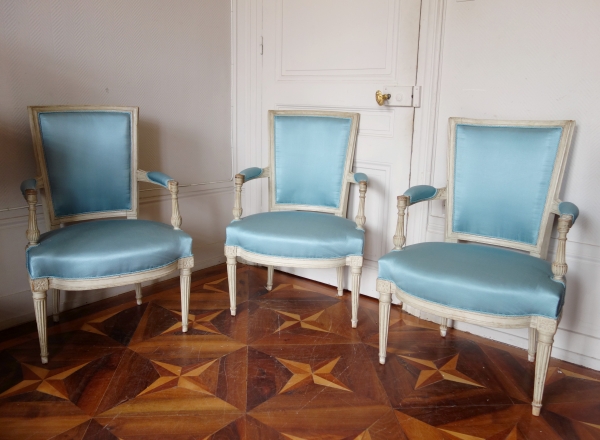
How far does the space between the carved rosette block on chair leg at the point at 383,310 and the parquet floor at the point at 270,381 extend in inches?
3.0

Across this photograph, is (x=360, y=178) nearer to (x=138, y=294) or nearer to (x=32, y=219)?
(x=138, y=294)

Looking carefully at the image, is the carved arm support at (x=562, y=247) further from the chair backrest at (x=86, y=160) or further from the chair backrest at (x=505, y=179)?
the chair backrest at (x=86, y=160)

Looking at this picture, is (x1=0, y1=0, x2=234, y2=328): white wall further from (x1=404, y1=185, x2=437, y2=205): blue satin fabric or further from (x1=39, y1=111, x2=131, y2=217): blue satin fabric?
(x1=404, y1=185, x2=437, y2=205): blue satin fabric

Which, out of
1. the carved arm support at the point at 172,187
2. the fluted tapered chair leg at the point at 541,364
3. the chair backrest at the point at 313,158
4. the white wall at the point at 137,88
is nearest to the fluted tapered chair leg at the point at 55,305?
the white wall at the point at 137,88

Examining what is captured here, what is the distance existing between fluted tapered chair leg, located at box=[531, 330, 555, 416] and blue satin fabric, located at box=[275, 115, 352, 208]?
3.96ft

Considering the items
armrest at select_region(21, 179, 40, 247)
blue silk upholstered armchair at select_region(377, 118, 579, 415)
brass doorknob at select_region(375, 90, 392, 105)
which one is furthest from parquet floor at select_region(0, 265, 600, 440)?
brass doorknob at select_region(375, 90, 392, 105)

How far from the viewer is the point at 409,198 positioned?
1994 millimetres

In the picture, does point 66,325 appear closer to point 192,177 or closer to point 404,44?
point 192,177

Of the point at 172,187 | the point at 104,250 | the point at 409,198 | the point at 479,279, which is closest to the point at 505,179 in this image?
the point at 409,198

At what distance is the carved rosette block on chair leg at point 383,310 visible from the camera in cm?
192

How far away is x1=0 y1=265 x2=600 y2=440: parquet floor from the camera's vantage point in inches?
63.7

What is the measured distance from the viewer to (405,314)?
2.54 meters

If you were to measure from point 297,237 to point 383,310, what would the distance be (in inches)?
19.1

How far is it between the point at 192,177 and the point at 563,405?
226cm
